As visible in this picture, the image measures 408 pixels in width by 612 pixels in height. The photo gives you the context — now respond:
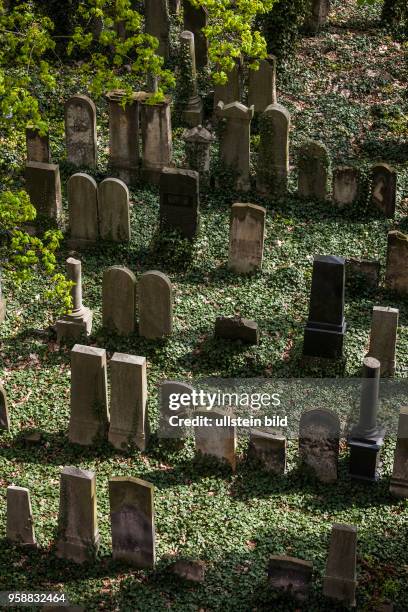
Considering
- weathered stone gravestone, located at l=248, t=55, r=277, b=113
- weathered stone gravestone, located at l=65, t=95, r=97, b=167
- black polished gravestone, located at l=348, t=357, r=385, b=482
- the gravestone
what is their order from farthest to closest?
1. weathered stone gravestone, located at l=248, t=55, r=277, b=113
2. weathered stone gravestone, located at l=65, t=95, r=97, b=167
3. the gravestone
4. black polished gravestone, located at l=348, t=357, r=385, b=482

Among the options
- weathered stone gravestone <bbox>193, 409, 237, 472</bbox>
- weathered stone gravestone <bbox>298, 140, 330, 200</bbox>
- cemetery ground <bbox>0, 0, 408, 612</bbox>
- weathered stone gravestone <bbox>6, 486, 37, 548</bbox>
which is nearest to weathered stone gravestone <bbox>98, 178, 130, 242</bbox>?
cemetery ground <bbox>0, 0, 408, 612</bbox>

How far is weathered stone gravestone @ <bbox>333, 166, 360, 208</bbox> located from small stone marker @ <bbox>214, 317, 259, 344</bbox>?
3546mm

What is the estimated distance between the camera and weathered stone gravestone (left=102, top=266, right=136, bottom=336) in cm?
1261

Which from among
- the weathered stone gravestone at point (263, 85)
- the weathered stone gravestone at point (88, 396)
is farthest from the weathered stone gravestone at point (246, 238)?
the weathered stone gravestone at point (263, 85)

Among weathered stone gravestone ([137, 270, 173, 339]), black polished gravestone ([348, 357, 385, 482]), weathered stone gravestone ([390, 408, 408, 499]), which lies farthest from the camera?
weathered stone gravestone ([137, 270, 173, 339])

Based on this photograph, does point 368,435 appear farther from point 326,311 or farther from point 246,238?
point 246,238

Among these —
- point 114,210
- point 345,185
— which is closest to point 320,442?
point 114,210

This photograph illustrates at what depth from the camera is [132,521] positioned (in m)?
9.79

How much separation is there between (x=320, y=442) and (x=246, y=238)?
4.16 meters

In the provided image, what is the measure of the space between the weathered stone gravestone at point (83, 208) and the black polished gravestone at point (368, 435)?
525 cm

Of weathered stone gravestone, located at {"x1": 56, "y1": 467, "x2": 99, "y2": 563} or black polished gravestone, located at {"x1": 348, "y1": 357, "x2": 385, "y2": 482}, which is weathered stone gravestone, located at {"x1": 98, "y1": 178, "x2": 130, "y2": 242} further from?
weathered stone gravestone, located at {"x1": 56, "y1": 467, "x2": 99, "y2": 563}

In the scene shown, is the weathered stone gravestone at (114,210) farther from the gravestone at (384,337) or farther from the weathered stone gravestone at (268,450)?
the weathered stone gravestone at (268,450)

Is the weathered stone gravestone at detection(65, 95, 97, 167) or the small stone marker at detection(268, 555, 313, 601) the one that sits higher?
the weathered stone gravestone at detection(65, 95, 97, 167)

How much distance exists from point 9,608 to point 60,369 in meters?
3.72
